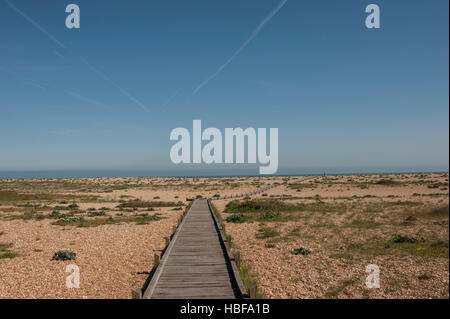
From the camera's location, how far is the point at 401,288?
11.3 metres

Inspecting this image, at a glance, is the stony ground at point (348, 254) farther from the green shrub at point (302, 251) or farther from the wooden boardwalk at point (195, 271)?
the wooden boardwalk at point (195, 271)

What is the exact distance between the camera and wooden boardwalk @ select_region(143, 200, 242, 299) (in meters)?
9.89

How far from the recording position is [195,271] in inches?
473

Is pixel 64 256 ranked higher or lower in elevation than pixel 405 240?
lower

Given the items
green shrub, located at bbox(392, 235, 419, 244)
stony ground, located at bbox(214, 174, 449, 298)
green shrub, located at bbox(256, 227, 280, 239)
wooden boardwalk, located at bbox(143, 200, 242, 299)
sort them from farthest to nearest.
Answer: green shrub, located at bbox(256, 227, 280, 239)
green shrub, located at bbox(392, 235, 419, 244)
stony ground, located at bbox(214, 174, 449, 298)
wooden boardwalk, located at bbox(143, 200, 242, 299)

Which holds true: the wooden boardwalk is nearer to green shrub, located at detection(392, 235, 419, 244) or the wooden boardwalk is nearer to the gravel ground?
the gravel ground

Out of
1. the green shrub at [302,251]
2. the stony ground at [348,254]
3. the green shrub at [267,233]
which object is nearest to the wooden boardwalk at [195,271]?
the stony ground at [348,254]

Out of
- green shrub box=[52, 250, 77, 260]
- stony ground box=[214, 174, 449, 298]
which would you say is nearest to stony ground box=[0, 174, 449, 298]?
stony ground box=[214, 174, 449, 298]

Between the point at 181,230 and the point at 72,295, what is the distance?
32.8ft

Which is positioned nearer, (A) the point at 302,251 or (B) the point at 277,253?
(A) the point at 302,251

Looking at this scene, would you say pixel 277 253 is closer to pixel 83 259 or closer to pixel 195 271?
pixel 195 271

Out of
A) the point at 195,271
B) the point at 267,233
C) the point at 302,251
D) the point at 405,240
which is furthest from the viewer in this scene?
the point at 267,233

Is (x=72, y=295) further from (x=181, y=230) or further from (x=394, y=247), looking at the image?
(x=394, y=247)

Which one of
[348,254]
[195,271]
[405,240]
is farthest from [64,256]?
[405,240]
